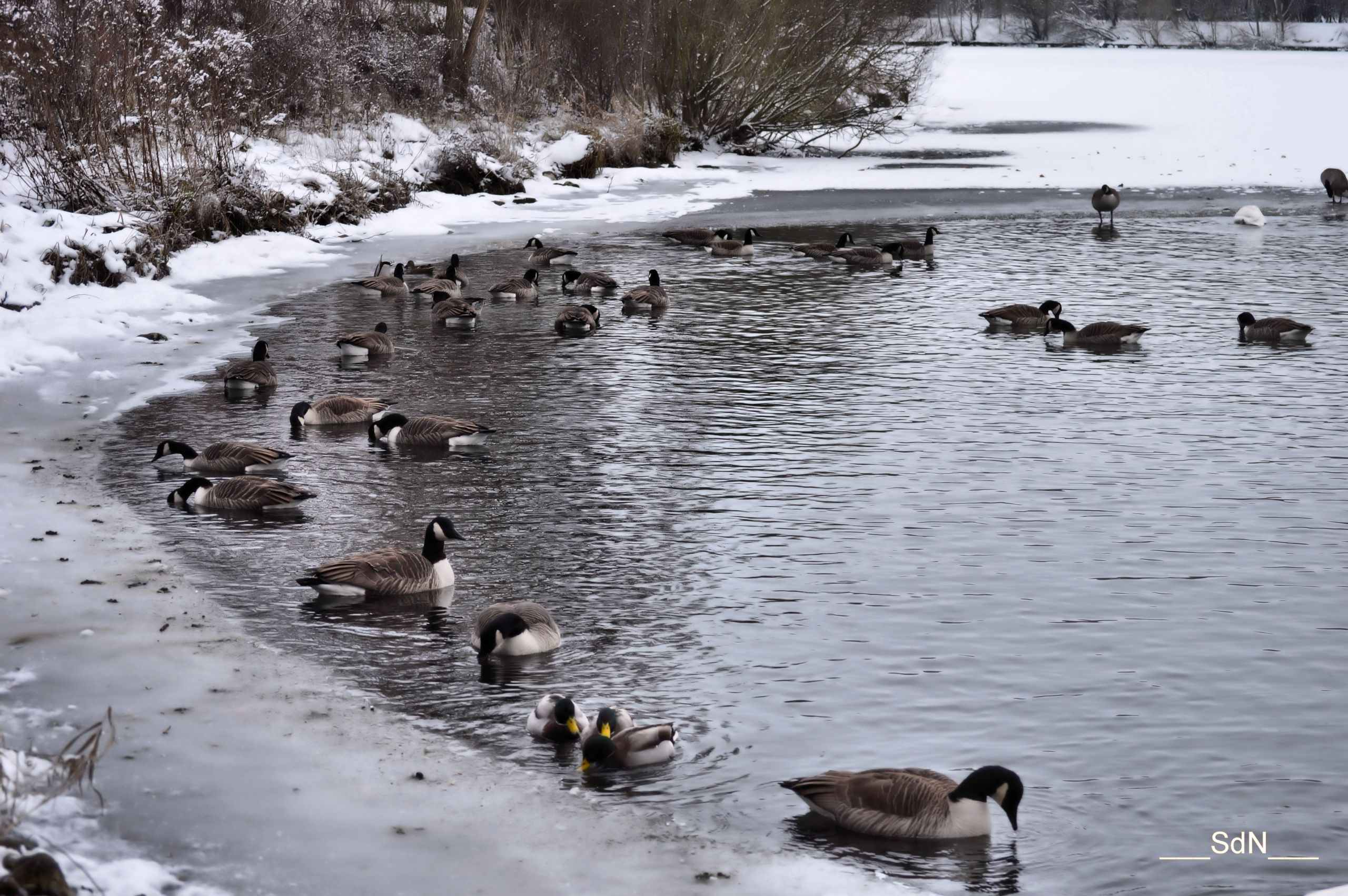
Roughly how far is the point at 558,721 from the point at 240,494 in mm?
4690

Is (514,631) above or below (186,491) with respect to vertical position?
below

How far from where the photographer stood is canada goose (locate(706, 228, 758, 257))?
24234 millimetres

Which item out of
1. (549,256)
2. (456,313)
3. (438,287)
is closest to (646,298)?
(456,313)

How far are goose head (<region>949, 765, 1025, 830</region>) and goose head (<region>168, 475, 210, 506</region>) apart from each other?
6753 mm

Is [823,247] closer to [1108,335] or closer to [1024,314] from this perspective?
[1024,314]

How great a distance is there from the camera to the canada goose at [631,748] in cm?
626

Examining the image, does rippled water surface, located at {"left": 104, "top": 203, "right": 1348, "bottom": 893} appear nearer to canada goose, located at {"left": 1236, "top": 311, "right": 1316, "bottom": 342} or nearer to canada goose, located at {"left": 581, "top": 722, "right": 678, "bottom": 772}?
canada goose, located at {"left": 581, "top": 722, "right": 678, "bottom": 772}

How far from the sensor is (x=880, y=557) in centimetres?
934

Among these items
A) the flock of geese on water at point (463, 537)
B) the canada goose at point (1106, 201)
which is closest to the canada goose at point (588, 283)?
the flock of geese on water at point (463, 537)

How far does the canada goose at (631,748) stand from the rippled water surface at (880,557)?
0.09 metres

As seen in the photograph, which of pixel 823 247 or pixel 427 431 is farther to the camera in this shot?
pixel 823 247

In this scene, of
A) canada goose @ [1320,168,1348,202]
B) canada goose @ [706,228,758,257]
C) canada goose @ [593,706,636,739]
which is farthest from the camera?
canada goose @ [1320,168,1348,202]

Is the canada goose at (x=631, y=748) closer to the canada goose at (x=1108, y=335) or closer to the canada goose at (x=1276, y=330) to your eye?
the canada goose at (x=1108, y=335)

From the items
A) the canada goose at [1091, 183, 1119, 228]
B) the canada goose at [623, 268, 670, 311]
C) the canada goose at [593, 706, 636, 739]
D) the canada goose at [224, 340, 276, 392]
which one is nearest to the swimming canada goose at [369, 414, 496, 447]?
the canada goose at [224, 340, 276, 392]
